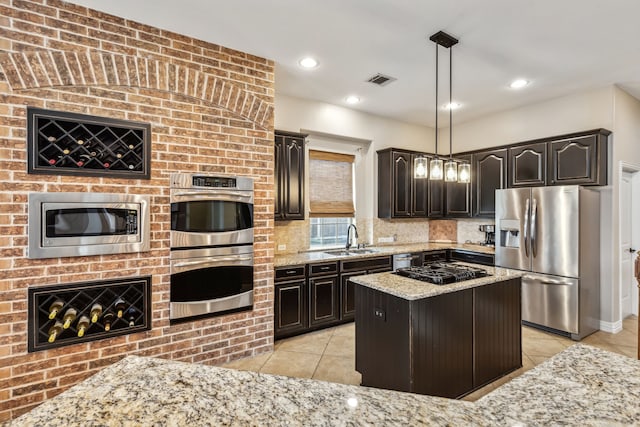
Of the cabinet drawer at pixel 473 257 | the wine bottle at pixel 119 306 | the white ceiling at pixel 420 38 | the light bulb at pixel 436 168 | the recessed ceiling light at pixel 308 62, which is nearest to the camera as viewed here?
the white ceiling at pixel 420 38

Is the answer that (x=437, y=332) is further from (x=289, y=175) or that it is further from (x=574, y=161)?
(x=574, y=161)

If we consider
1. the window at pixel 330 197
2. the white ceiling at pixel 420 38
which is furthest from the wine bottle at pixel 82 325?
the window at pixel 330 197

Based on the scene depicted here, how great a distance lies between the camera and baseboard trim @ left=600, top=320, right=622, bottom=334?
377 cm

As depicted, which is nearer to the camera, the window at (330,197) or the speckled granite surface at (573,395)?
the speckled granite surface at (573,395)

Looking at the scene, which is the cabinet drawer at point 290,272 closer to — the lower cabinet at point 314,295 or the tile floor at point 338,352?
the lower cabinet at point 314,295

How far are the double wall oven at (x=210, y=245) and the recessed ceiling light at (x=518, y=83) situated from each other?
130 inches

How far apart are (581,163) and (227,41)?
13.7 ft

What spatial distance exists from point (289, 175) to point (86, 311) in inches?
94.2

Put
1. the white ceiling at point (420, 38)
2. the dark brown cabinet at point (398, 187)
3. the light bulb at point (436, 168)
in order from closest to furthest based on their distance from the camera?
the white ceiling at point (420, 38) → the light bulb at point (436, 168) → the dark brown cabinet at point (398, 187)

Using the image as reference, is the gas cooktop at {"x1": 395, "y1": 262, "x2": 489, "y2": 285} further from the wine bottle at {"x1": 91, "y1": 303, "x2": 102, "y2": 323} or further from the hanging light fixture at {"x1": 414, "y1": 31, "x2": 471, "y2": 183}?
the wine bottle at {"x1": 91, "y1": 303, "x2": 102, "y2": 323}

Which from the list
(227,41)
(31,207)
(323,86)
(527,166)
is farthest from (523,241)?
(31,207)

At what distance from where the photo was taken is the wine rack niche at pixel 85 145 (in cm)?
222

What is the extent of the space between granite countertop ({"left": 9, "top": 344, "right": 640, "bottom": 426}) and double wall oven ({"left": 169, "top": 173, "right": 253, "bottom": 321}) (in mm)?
1790

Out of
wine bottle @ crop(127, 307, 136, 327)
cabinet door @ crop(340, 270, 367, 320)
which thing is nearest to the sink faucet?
cabinet door @ crop(340, 270, 367, 320)
